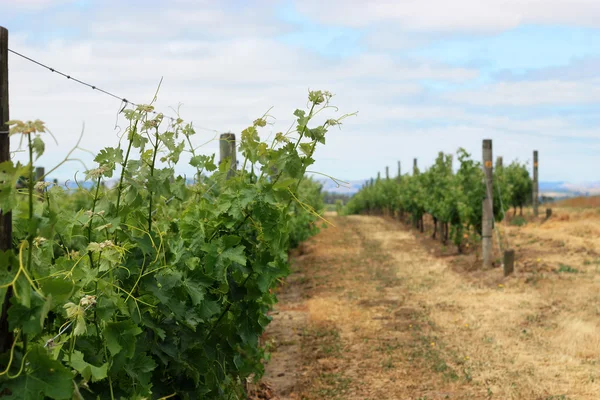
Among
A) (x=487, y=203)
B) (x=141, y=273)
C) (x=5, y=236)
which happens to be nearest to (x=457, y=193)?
(x=487, y=203)

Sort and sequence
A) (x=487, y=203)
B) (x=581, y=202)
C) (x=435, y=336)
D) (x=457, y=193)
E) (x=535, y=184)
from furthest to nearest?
1. (x=581, y=202)
2. (x=535, y=184)
3. (x=457, y=193)
4. (x=487, y=203)
5. (x=435, y=336)

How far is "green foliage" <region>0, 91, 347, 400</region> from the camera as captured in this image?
1.80 m

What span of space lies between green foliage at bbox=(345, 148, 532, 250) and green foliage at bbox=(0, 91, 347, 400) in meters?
10.5

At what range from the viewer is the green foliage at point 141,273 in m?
1.80

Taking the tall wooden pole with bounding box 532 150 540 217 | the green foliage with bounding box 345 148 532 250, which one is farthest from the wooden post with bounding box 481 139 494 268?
the tall wooden pole with bounding box 532 150 540 217

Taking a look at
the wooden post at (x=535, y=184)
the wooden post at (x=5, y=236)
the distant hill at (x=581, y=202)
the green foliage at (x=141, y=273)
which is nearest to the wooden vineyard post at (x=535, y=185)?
the wooden post at (x=535, y=184)

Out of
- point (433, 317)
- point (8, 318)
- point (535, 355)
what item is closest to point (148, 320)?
point (8, 318)

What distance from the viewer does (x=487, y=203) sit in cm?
1298

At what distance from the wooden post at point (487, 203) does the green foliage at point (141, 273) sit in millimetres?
9546

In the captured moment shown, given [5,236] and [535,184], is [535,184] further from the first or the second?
[5,236]

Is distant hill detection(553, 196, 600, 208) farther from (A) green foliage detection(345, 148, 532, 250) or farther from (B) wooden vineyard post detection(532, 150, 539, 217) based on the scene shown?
→ (B) wooden vineyard post detection(532, 150, 539, 217)

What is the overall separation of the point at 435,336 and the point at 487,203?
215 inches

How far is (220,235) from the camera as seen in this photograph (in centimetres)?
337

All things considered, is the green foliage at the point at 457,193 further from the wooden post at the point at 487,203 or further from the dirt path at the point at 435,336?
the dirt path at the point at 435,336
